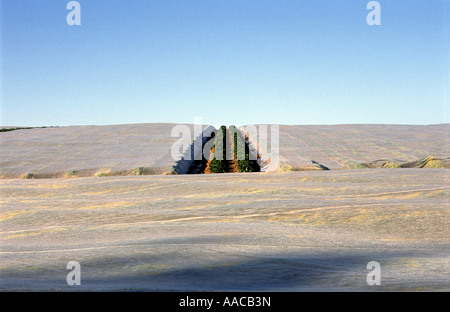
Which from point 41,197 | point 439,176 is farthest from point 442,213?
point 41,197

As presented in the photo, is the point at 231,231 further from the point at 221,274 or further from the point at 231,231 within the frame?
the point at 221,274

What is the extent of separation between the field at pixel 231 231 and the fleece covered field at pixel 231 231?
0.7 inches

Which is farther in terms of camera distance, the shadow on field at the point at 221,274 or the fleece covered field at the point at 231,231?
the fleece covered field at the point at 231,231

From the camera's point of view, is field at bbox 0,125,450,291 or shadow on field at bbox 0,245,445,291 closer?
shadow on field at bbox 0,245,445,291

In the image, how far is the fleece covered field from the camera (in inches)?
151

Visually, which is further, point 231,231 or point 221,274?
point 231,231

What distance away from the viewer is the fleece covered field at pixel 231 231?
385 cm

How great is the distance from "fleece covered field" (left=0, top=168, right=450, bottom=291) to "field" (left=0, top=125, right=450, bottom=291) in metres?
0.02

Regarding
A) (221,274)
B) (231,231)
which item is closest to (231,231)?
(231,231)

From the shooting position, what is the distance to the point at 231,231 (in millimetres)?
5805

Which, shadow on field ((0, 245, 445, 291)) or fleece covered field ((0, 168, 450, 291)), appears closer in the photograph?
shadow on field ((0, 245, 445, 291))

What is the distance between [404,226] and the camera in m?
6.18

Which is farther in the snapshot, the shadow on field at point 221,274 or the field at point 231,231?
the field at point 231,231
